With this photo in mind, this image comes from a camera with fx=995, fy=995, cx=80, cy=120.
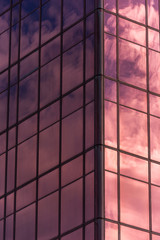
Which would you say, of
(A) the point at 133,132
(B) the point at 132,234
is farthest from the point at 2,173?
(B) the point at 132,234

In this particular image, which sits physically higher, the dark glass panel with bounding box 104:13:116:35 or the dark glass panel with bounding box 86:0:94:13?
the dark glass panel with bounding box 86:0:94:13

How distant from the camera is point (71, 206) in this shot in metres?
49.0

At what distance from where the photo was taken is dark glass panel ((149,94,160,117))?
2045 inches

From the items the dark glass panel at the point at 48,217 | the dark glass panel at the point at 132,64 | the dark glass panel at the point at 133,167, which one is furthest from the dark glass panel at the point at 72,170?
the dark glass panel at the point at 132,64

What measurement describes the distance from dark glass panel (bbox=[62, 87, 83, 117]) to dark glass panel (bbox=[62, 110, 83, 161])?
37cm

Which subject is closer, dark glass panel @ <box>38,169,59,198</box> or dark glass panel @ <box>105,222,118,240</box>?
dark glass panel @ <box>105,222,118,240</box>

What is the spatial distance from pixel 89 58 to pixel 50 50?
4106 millimetres

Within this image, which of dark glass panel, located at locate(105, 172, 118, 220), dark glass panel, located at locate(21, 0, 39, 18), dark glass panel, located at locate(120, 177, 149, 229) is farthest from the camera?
dark glass panel, located at locate(21, 0, 39, 18)

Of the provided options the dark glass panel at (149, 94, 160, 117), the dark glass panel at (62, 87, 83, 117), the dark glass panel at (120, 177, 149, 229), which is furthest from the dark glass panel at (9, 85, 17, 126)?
the dark glass panel at (120, 177, 149, 229)

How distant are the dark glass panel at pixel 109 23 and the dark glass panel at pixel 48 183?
7.75 metres

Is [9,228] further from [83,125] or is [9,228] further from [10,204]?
[83,125]

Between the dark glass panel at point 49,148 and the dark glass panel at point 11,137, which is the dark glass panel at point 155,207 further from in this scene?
the dark glass panel at point 11,137

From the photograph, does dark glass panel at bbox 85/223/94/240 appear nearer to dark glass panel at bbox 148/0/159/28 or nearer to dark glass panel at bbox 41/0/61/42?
dark glass panel at bbox 41/0/61/42

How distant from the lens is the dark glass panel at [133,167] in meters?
49.3
